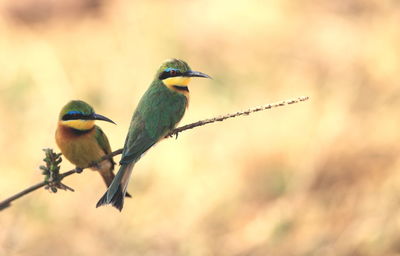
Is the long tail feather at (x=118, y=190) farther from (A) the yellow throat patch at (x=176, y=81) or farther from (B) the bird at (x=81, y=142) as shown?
(A) the yellow throat patch at (x=176, y=81)

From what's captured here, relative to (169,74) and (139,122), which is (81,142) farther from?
(169,74)

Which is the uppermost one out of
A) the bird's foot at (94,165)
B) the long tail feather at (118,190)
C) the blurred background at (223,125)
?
the blurred background at (223,125)

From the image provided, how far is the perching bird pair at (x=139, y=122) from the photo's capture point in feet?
8.70

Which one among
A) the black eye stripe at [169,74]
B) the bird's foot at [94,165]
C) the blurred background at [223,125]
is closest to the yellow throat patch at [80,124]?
the bird's foot at [94,165]

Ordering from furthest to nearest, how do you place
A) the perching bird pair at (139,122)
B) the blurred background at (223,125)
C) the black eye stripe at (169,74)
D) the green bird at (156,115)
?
the blurred background at (223,125) → the black eye stripe at (169,74) → the perching bird pair at (139,122) → the green bird at (156,115)

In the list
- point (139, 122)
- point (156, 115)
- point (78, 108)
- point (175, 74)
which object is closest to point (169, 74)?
point (175, 74)

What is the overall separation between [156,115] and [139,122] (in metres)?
0.13

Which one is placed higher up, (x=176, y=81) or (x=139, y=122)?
(x=176, y=81)

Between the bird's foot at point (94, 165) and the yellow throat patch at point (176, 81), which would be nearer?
the bird's foot at point (94, 165)

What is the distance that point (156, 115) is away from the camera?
283 cm

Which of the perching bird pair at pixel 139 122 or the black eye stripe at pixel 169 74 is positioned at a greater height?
the black eye stripe at pixel 169 74

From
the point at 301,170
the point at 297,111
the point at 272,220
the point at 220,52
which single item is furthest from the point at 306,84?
the point at 272,220

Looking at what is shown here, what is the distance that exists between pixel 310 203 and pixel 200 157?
4.59 ft

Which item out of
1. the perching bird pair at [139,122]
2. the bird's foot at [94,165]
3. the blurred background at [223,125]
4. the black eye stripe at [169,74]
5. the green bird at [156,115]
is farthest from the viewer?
the blurred background at [223,125]
